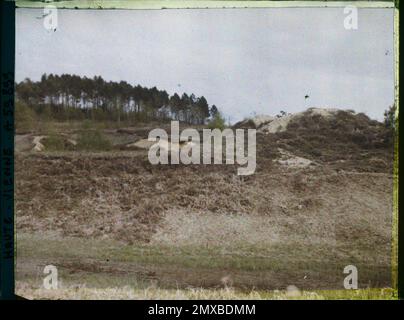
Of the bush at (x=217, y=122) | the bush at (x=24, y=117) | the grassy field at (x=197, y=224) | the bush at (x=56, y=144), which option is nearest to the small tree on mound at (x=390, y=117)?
the grassy field at (x=197, y=224)

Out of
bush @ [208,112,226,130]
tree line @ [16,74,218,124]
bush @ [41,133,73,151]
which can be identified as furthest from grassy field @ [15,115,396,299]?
bush @ [208,112,226,130]

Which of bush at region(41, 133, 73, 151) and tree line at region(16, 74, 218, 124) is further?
bush at region(41, 133, 73, 151)

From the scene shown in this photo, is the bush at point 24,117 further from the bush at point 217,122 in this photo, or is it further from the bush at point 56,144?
the bush at point 217,122

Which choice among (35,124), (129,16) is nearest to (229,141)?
(129,16)

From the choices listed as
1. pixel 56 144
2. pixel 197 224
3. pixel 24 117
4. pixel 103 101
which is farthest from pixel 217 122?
pixel 24 117

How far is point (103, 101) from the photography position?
15.7 feet

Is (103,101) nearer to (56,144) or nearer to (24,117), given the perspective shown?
(56,144)

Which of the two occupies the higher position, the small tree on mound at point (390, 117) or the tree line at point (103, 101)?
the tree line at point (103, 101)

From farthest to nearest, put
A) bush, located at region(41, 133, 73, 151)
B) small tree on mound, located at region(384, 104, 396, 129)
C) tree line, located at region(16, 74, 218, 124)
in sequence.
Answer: bush, located at region(41, 133, 73, 151) → tree line, located at region(16, 74, 218, 124) → small tree on mound, located at region(384, 104, 396, 129)

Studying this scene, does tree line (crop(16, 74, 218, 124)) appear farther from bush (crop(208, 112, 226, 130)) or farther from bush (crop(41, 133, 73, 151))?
bush (crop(41, 133, 73, 151))

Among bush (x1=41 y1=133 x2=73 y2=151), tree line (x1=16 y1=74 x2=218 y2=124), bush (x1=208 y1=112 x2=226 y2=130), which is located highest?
tree line (x1=16 y1=74 x2=218 y2=124)

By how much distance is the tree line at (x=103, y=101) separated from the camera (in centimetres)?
471

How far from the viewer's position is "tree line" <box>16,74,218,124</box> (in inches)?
185

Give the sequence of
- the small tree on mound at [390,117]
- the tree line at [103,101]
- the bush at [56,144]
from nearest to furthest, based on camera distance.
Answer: the small tree on mound at [390,117], the tree line at [103,101], the bush at [56,144]
